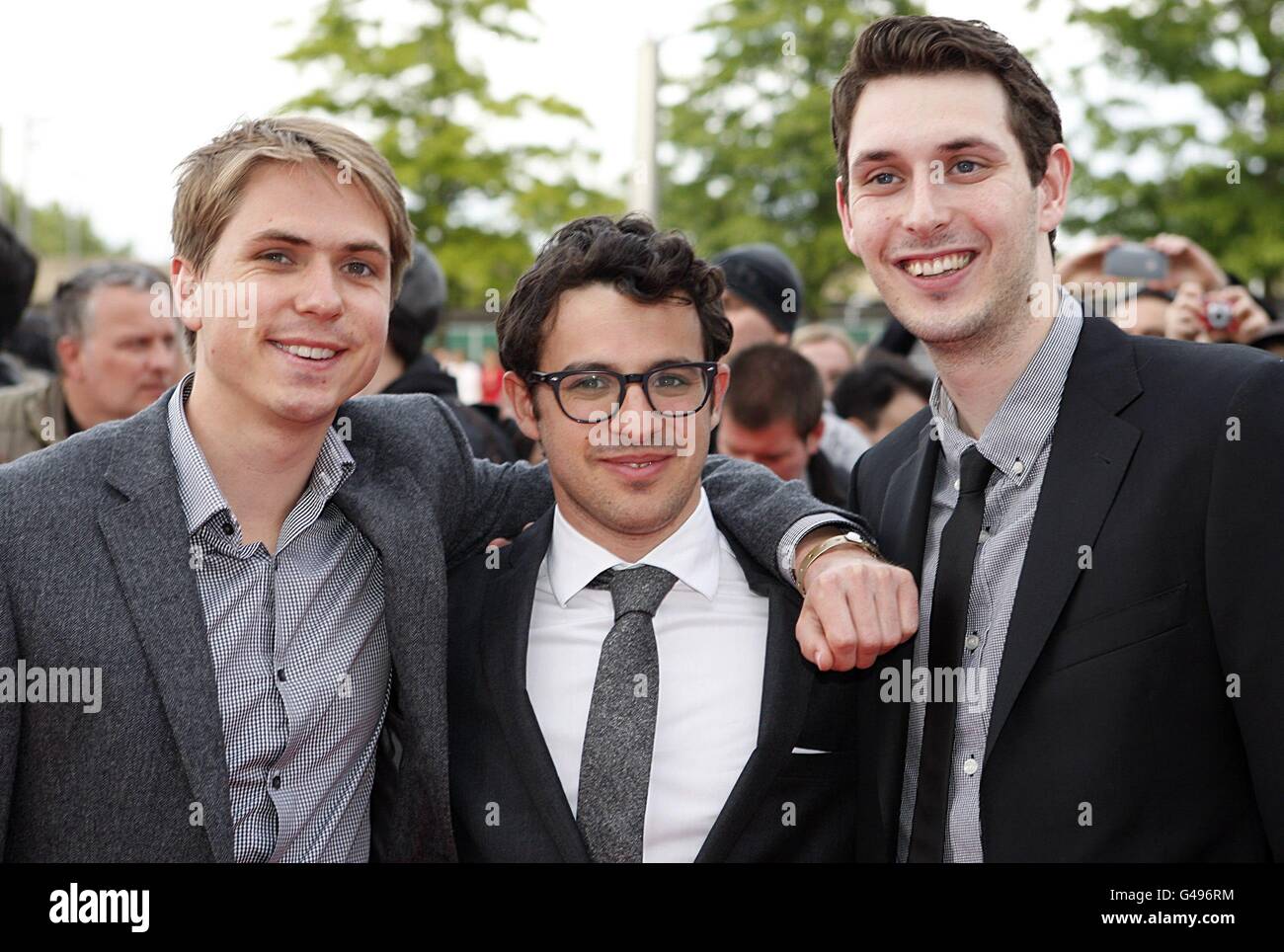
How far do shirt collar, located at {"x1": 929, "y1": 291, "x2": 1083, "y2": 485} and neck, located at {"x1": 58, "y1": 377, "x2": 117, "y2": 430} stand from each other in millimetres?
4175

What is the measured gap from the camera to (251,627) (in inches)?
109

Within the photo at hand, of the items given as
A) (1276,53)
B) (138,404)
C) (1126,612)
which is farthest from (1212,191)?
(1126,612)

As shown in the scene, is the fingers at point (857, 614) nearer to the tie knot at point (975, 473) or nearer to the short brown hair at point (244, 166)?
the tie knot at point (975, 473)

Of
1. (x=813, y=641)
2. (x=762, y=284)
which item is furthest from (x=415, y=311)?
(x=813, y=641)

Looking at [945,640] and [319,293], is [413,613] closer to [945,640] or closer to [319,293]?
[319,293]

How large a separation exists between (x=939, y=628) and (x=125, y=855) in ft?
5.65

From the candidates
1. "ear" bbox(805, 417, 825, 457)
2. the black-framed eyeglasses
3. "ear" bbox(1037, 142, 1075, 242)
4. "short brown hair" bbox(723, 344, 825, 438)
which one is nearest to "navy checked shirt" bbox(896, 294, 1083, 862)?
"ear" bbox(1037, 142, 1075, 242)

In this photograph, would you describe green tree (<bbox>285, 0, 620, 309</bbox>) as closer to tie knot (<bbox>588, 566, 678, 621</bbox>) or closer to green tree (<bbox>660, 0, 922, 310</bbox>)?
green tree (<bbox>660, 0, 922, 310</bbox>)

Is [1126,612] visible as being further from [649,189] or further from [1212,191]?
[1212,191]

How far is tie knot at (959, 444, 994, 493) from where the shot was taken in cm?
280

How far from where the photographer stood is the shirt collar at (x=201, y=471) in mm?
2764

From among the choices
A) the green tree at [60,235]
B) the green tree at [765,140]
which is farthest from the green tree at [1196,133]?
the green tree at [60,235]

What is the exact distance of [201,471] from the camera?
281cm

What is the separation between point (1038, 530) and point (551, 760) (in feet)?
3.69
